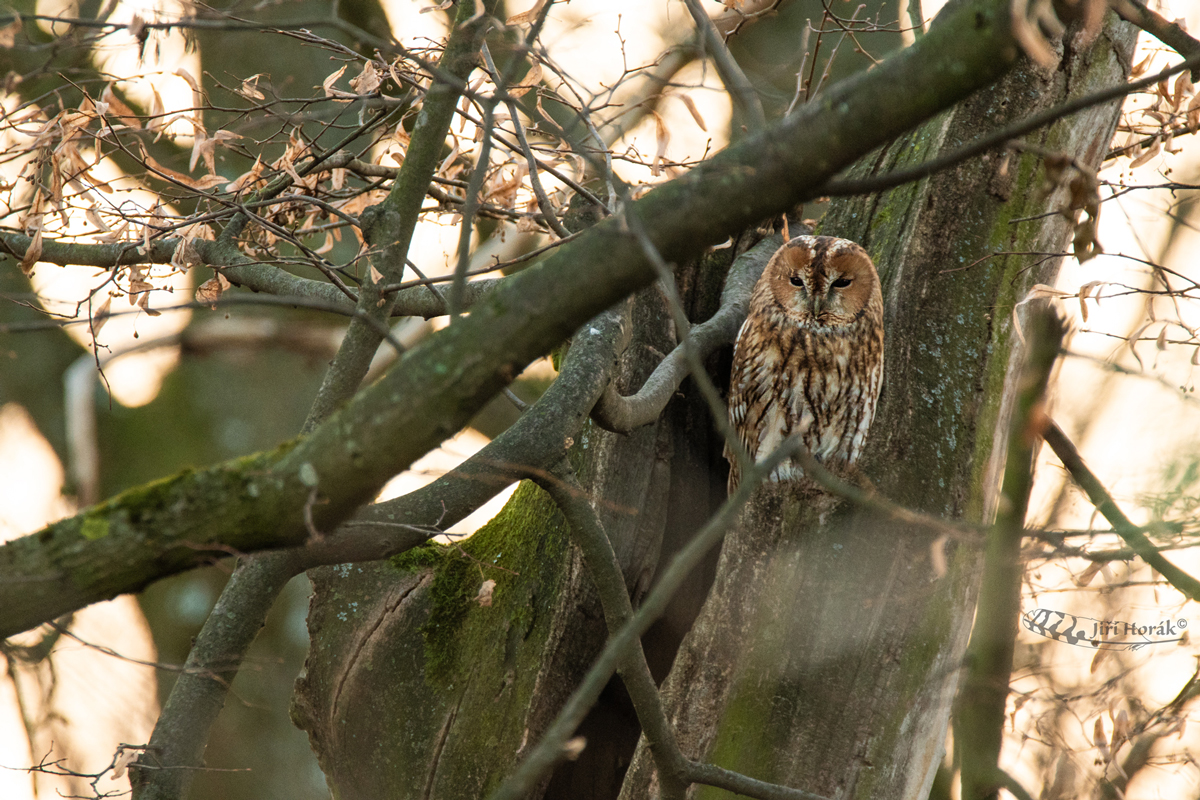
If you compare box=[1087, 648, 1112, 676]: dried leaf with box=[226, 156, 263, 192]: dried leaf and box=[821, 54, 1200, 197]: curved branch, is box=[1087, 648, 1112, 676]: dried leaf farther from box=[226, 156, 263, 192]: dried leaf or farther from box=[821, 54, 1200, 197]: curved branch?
box=[226, 156, 263, 192]: dried leaf

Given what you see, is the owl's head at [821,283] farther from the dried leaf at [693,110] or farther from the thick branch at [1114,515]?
the dried leaf at [693,110]

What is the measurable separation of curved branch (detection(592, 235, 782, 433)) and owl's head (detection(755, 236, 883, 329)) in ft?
0.31

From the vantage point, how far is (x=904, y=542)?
231 cm

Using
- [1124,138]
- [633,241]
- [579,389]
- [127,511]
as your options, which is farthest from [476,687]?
[1124,138]

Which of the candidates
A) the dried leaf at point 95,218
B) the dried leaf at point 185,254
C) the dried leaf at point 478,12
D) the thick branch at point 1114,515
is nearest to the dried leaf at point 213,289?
the dried leaf at point 185,254

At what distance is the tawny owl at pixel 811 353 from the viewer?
2.83 metres

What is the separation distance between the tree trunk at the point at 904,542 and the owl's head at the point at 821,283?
0.09 m

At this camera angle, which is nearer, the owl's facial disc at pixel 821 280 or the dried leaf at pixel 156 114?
the dried leaf at pixel 156 114

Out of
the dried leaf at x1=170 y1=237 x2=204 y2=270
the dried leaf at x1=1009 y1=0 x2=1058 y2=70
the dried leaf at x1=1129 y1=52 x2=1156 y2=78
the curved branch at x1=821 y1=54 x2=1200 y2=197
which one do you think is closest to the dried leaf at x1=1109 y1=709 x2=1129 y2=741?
the curved branch at x1=821 y1=54 x2=1200 y2=197

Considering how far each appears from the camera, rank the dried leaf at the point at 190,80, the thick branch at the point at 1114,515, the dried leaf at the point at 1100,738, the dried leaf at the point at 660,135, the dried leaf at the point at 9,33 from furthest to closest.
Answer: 1. the dried leaf at the point at 660,135
2. the dried leaf at the point at 190,80
3. the dried leaf at the point at 1100,738
4. the dried leaf at the point at 9,33
5. the thick branch at the point at 1114,515

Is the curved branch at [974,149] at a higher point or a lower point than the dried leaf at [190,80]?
lower

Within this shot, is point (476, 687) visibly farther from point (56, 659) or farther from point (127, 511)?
point (56, 659)

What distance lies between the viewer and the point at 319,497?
3.82 ft

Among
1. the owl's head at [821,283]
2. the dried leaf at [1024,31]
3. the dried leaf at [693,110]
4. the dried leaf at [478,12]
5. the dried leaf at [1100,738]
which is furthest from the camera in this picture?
the owl's head at [821,283]
